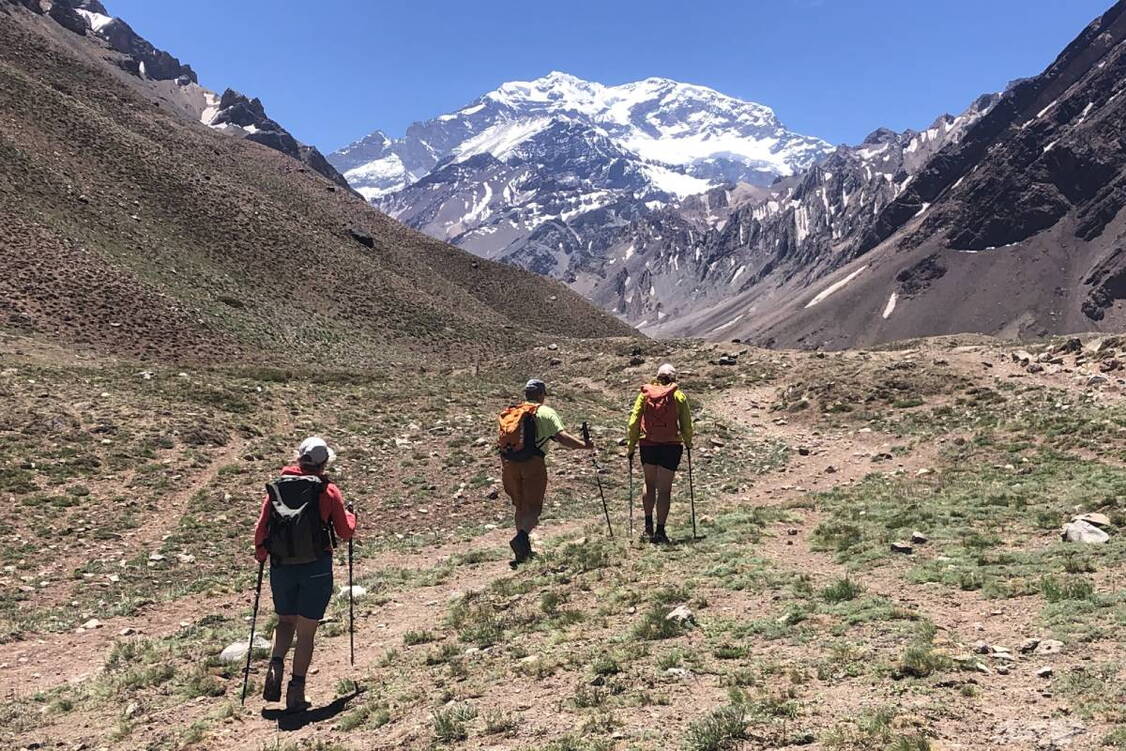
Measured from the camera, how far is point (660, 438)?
14578 mm

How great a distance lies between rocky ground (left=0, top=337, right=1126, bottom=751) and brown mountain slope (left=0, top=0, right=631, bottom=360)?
18.4m

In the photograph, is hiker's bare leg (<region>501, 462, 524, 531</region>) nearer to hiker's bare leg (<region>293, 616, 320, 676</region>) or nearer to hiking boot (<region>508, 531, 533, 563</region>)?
hiking boot (<region>508, 531, 533, 563</region>)

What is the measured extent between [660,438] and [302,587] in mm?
7653

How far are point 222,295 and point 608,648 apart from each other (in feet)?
182

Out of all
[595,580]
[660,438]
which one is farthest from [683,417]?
[595,580]

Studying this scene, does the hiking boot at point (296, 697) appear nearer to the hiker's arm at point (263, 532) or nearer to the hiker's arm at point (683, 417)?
the hiker's arm at point (263, 532)

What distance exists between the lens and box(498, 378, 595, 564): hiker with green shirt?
13945 millimetres

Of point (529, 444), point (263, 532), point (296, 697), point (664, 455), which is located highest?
point (529, 444)

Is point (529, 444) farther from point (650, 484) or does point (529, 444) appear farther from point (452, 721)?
point (452, 721)

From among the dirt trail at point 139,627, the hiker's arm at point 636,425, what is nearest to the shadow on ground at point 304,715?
the dirt trail at point 139,627

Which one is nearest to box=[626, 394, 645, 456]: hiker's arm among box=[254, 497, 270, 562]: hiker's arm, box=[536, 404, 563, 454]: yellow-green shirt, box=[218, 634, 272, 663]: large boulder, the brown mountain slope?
box=[536, 404, 563, 454]: yellow-green shirt

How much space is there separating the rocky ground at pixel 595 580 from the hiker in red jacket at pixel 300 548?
0.59m

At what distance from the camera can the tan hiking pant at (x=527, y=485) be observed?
14156 mm

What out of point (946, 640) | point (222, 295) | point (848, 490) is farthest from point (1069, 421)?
point (222, 295)
